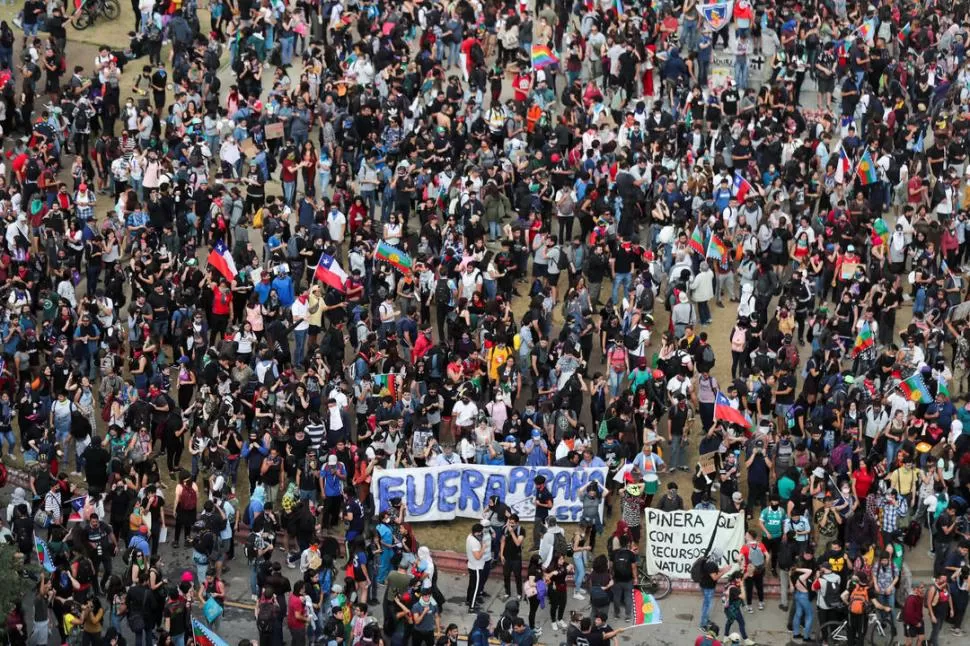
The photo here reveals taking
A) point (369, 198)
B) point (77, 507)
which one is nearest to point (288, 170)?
point (369, 198)

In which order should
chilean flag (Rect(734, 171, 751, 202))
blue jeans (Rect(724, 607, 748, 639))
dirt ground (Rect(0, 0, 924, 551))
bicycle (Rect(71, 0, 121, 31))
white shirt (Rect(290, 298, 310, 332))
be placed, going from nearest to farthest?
blue jeans (Rect(724, 607, 748, 639)), dirt ground (Rect(0, 0, 924, 551)), white shirt (Rect(290, 298, 310, 332)), chilean flag (Rect(734, 171, 751, 202)), bicycle (Rect(71, 0, 121, 31))

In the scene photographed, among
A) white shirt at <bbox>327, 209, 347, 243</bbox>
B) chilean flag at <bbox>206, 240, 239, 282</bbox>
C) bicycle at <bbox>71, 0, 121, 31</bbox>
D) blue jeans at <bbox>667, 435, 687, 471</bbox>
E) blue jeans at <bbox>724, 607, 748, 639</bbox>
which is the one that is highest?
bicycle at <bbox>71, 0, 121, 31</bbox>

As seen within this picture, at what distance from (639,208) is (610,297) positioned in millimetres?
2096

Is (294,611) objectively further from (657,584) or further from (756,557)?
(756,557)

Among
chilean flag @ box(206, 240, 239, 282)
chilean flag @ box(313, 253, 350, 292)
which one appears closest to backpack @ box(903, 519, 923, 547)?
chilean flag @ box(313, 253, 350, 292)

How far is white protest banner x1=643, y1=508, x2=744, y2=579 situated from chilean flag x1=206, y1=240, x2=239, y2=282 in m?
8.93

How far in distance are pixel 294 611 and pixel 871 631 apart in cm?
813

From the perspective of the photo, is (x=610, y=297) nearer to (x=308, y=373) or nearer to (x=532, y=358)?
(x=532, y=358)

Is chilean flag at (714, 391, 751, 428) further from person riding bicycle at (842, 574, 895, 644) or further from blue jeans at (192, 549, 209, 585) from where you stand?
blue jeans at (192, 549, 209, 585)

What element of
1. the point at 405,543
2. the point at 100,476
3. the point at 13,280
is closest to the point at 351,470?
the point at 405,543

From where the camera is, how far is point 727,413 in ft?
105

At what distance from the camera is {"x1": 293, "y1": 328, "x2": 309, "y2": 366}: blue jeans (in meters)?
34.6

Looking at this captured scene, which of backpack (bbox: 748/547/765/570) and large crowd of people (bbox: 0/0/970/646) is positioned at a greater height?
large crowd of people (bbox: 0/0/970/646)

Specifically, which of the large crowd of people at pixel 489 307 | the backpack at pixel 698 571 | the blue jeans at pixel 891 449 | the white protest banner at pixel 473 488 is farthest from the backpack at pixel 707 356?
the backpack at pixel 698 571
